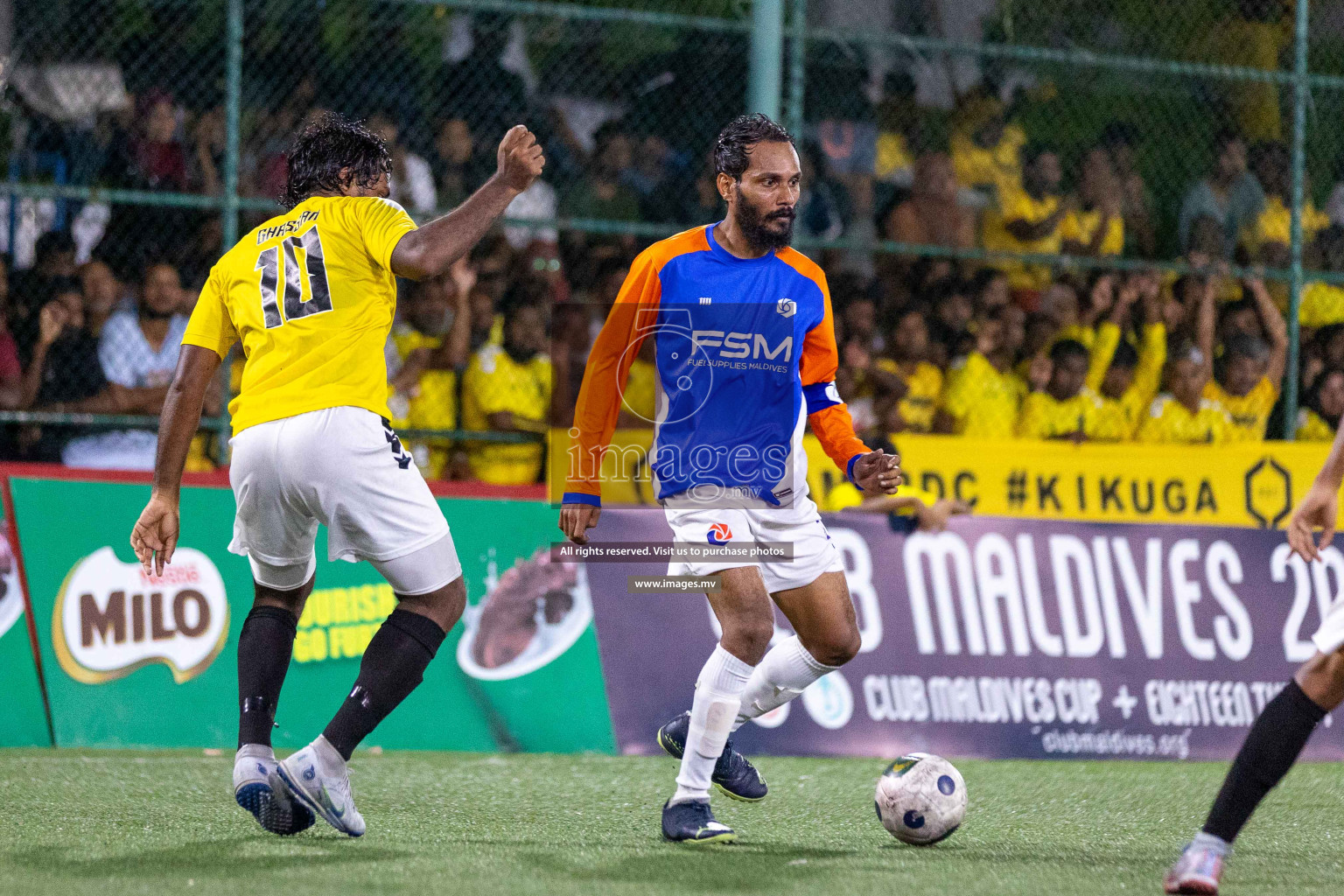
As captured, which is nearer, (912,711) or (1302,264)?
(912,711)

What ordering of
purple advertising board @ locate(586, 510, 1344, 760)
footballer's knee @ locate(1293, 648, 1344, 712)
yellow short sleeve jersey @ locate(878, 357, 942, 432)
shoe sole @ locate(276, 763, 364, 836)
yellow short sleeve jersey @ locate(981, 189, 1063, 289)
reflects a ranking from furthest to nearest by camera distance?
1. yellow short sleeve jersey @ locate(981, 189, 1063, 289)
2. yellow short sleeve jersey @ locate(878, 357, 942, 432)
3. purple advertising board @ locate(586, 510, 1344, 760)
4. shoe sole @ locate(276, 763, 364, 836)
5. footballer's knee @ locate(1293, 648, 1344, 712)

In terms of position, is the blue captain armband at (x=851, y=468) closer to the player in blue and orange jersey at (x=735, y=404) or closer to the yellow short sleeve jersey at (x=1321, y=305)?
the player in blue and orange jersey at (x=735, y=404)

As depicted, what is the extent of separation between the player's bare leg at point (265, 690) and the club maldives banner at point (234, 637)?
8.56ft

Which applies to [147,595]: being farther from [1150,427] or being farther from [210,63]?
[1150,427]

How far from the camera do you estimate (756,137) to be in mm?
5297

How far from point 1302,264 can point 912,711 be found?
485cm

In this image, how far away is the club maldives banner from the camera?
7465 millimetres

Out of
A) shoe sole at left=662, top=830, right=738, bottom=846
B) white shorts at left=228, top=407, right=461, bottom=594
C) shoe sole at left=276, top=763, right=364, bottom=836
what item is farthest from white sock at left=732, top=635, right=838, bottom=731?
shoe sole at left=276, top=763, right=364, bottom=836

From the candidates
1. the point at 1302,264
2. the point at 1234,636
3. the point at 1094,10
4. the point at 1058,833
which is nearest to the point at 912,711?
the point at 1234,636

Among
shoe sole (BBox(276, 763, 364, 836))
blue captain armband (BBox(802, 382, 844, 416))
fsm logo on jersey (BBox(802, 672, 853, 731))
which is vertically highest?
blue captain armband (BBox(802, 382, 844, 416))

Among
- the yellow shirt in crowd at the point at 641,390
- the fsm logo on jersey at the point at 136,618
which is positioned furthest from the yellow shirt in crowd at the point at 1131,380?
the fsm logo on jersey at the point at 136,618

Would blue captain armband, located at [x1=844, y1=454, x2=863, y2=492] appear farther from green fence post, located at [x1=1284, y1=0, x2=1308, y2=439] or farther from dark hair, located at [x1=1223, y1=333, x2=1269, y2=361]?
green fence post, located at [x1=1284, y1=0, x2=1308, y2=439]

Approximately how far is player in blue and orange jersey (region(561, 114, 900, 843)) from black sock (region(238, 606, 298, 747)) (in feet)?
3.05

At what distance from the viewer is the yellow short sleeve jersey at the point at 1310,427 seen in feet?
35.2
